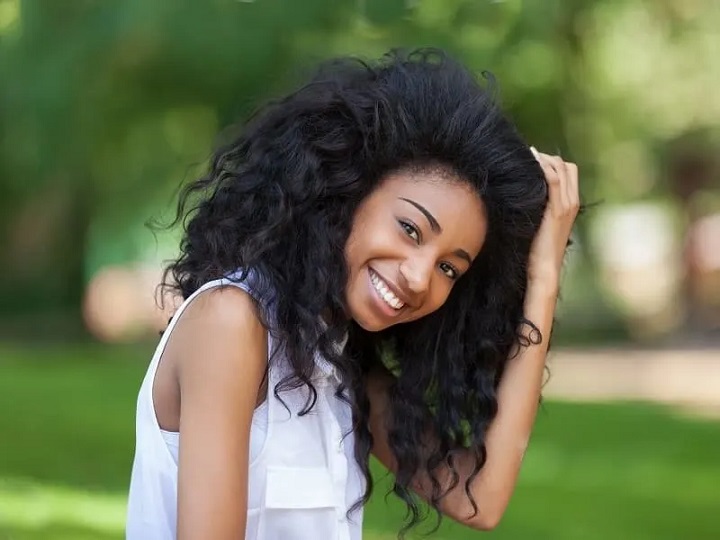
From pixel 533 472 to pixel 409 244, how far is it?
3212mm

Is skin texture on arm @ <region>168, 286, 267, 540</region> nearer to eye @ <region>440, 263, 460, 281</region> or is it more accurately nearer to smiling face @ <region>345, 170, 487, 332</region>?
smiling face @ <region>345, 170, 487, 332</region>

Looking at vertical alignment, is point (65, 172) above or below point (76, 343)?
below

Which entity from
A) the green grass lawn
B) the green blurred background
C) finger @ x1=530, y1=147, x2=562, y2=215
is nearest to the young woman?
finger @ x1=530, y1=147, x2=562, y2=215

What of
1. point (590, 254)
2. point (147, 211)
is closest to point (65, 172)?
point (147, 211)

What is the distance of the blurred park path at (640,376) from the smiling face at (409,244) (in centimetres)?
566

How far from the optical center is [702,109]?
38.1 ft

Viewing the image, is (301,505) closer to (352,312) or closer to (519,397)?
(352,312)

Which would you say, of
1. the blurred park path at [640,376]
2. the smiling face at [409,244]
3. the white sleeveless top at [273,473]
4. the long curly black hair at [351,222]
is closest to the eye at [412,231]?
the smiling face at [409,244]

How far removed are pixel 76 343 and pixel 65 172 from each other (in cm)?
700

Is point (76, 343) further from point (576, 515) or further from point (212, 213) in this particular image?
point (212, 213)

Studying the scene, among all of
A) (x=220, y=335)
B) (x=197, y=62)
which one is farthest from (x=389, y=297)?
(x=197, y=62)

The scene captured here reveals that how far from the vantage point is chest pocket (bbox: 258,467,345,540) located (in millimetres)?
2068

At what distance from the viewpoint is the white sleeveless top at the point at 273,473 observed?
206 cm

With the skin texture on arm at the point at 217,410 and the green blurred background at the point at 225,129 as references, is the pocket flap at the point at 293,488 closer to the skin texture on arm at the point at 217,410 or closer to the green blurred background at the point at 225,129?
the skin texture on arm at the point at 217,410
